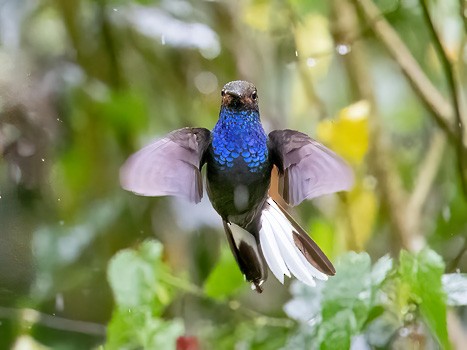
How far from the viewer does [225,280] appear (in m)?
0.70

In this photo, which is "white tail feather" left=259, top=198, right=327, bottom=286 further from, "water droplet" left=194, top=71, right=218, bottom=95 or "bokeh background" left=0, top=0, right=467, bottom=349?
"water droplet" left=194, top=71, right=218, bottom=95

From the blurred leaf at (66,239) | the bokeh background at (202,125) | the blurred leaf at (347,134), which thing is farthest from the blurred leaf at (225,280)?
the blurred leaf at (66,239)

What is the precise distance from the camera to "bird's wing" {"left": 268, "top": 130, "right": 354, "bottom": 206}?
39 cm

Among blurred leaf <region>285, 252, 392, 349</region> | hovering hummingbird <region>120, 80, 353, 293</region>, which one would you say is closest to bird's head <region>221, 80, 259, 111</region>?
hovering hummingbird <region>120, 80, 353, 293</region>

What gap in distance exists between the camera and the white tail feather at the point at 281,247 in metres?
0.45

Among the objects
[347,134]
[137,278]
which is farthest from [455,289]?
[137,278]

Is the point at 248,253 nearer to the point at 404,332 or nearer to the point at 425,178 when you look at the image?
the point at 404,332

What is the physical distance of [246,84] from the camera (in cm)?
38

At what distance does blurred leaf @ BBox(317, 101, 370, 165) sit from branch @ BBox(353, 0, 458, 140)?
21 centimetres

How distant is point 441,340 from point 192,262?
47cm

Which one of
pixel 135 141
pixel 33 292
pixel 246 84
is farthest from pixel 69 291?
pixel 246 84

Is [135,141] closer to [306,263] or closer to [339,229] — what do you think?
[339,229]

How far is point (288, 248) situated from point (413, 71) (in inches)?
19.3

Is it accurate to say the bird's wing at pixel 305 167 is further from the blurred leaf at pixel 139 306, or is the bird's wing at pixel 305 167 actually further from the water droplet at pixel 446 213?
the water droplet at pixel 446 213
